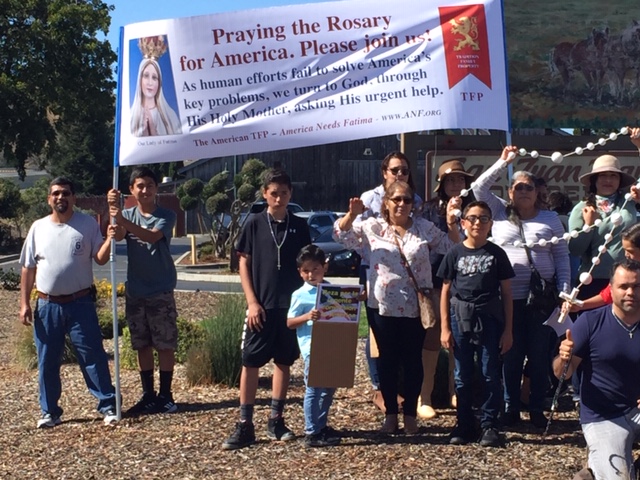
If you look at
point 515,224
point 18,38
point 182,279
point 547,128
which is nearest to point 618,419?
point 515,224

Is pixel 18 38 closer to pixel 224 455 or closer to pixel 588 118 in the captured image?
pixel 588 118

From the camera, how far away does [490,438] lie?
597cm

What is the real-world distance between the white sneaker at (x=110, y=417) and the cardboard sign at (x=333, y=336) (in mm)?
1666

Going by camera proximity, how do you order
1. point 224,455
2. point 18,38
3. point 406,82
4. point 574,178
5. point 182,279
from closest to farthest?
point 224,455 → point 406,82 → point 574,178 → point 182,279 → point 18,38

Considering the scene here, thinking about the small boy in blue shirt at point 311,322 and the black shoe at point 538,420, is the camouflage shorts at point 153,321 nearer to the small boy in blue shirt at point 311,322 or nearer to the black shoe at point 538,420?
the small boy in blue shirt at point 311,322

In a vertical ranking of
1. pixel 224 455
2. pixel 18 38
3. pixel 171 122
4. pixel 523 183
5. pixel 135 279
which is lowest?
pixel 224 455

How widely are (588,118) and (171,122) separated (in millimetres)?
5100

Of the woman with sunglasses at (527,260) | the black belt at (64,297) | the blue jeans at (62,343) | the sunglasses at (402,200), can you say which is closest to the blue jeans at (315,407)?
the sunglasses at (402,200)

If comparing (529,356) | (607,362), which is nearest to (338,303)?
(529,356)

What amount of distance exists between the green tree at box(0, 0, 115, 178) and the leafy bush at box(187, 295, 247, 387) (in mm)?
28666

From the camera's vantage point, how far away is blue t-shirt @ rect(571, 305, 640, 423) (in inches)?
191

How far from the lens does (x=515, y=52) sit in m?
10.2

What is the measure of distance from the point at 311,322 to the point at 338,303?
211mm

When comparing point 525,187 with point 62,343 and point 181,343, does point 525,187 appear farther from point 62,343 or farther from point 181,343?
point 181,343
